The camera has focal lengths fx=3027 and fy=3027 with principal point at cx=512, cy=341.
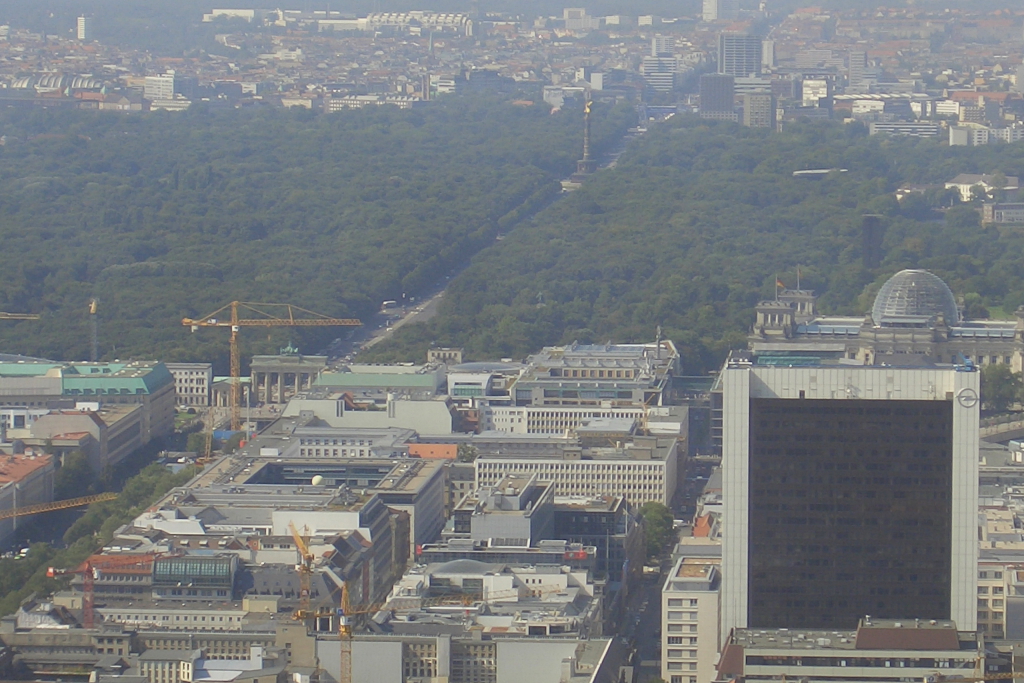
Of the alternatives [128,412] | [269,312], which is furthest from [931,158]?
[128,412]

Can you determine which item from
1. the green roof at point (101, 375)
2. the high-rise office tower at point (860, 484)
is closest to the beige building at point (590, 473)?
Result: the green roof at point (101, 375)

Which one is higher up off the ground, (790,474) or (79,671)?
(790,474)

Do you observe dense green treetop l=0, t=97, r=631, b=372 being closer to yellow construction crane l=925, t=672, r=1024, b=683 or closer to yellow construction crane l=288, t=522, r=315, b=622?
yellow construction crane l=288, t=522, r=315, b=622

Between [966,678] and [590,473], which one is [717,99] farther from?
[966,678]

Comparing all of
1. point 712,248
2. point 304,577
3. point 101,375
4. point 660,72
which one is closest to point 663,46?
point 660,72

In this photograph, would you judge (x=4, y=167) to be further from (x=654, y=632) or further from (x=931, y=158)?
(x=654, y=632)

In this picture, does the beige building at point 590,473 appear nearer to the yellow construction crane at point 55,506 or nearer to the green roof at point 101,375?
the yellow construction crane at point 55,506

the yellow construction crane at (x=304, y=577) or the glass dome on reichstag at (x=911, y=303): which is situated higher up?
the yellow construction crane at (x=304, y=577)
